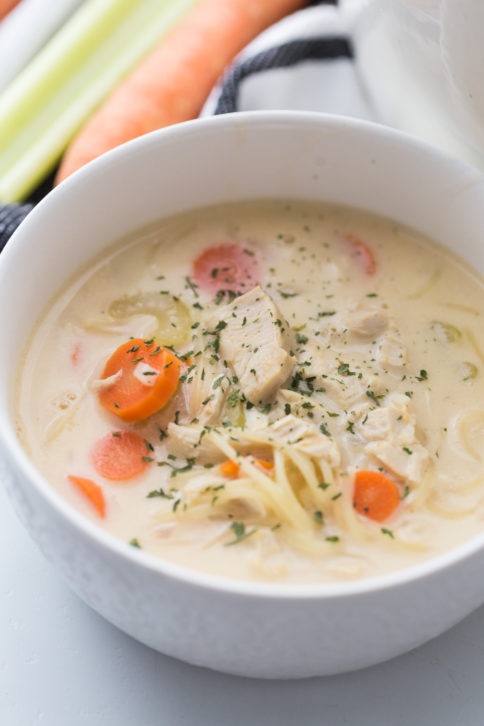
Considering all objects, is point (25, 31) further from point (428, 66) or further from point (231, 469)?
point (231, 469)

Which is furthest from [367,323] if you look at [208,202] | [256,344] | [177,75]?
[177,75]

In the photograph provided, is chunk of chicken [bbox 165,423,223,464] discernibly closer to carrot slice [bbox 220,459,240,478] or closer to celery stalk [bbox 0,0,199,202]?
carrot slice [bbox 220,459,240,478]

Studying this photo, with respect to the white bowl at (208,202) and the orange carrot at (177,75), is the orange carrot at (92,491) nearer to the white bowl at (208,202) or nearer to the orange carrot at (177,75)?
the white bowl at (208,202)

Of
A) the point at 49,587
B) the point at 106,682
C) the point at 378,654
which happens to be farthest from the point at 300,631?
the point at 49,587

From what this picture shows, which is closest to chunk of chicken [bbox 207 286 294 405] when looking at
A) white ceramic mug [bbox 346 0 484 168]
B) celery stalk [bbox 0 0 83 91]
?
white ceramic mug [bbox 346 0 484 168]

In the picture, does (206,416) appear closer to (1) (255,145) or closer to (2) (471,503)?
(2) (471,503)

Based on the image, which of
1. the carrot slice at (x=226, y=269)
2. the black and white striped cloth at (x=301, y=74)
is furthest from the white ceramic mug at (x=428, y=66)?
the carrot slice at (x=226, y=269)
